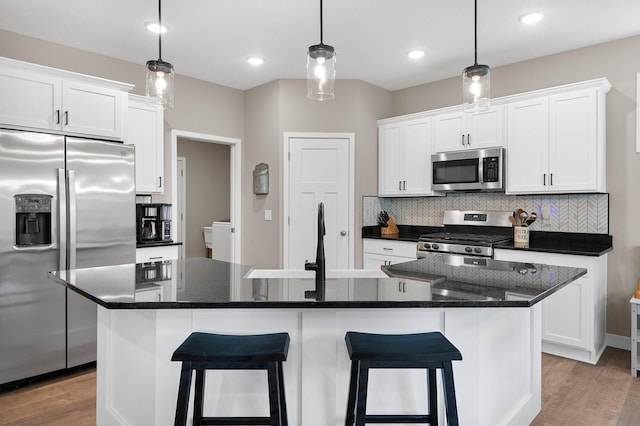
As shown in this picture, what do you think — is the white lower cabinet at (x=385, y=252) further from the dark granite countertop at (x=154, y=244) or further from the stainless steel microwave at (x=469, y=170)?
the dark granite countertop at (x=154, y=244)

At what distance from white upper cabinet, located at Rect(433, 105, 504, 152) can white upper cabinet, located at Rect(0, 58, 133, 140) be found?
299 centimetres

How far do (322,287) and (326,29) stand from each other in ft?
7.96

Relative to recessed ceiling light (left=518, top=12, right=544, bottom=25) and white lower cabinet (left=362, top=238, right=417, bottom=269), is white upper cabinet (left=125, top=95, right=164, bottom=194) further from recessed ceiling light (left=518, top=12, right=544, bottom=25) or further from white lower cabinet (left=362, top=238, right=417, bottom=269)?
recessed ceiling light (left=518, top=12, right=544, bottom=25)

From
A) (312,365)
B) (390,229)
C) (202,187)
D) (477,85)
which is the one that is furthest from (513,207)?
(202,187)

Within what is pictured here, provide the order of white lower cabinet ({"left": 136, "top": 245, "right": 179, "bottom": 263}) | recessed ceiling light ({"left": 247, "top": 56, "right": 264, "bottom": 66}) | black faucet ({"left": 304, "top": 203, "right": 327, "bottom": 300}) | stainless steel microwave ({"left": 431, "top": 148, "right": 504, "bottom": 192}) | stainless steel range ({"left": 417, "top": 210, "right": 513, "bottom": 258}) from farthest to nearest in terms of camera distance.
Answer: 1. recessed ceiling light ({"left": 247, "top": 56, "right": 264, "bottom": 66})
2. stainless steel microwave ({"left": 431, "top": 148, "right": 504, "bottom": 192})
3. stainless steel range ({"left": 417, "top": 210, "right": 513, "bottom": 258})
4. white lower cabinet ({"left": 136, "top": 245, "right": 179, "bottom": 263})
5. black faucet ({"left": 304, "top": 203, "right": 327, "bottom": 300})

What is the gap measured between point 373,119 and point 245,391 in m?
3.71

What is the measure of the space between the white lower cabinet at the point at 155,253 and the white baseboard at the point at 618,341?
3.93m

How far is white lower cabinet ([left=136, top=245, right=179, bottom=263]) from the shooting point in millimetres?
3607

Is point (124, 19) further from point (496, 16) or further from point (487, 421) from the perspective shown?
point (487, 421)

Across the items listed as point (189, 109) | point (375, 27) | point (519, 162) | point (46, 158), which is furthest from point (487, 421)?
point (189, 109)

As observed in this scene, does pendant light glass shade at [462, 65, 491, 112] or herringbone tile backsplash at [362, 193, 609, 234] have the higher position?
pendant light glass shade at [462, 65, 491, 112]

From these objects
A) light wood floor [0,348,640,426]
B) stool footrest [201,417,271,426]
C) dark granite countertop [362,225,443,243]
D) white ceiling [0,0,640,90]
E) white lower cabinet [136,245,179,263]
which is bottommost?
light wood floor [0,348,640,426]

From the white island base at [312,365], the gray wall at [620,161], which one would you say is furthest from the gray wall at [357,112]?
the white island base at [312,365]

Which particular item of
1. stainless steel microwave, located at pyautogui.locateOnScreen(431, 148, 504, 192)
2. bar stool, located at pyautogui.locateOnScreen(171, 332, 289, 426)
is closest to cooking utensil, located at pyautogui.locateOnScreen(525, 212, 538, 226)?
stainless steel microwave, located at pyautogui.locateOnScreen(431, 148, 504, 192)
